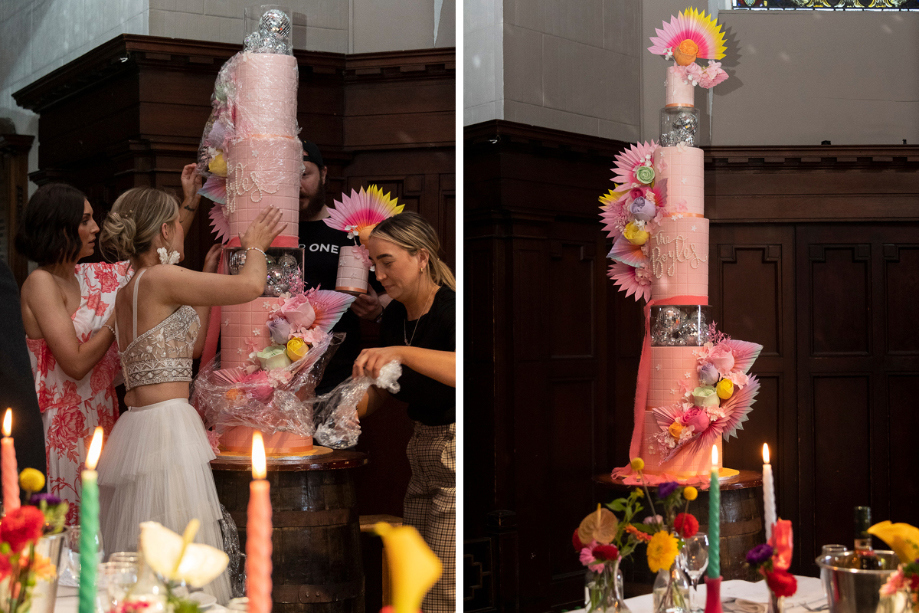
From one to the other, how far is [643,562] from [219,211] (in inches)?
28.2

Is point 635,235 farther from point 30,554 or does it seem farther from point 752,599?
point 30,554

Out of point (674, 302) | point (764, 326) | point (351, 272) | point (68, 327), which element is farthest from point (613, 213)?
point (68, 327)

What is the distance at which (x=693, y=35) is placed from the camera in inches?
45.8

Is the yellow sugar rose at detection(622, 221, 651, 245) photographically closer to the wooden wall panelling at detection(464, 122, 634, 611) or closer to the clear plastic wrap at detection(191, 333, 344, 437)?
the wooden wall panelling at detection(464, 122, 634, 611)

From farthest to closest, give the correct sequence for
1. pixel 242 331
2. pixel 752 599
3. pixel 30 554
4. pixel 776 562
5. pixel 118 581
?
1. pixel 752 599
2. pixel 242 331
3. pixel 776 562
4. pixel 118 581
5. pixel 30 554

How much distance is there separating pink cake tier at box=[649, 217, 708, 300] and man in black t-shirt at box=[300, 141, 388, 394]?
415 mm

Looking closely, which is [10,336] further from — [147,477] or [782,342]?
[782,342]

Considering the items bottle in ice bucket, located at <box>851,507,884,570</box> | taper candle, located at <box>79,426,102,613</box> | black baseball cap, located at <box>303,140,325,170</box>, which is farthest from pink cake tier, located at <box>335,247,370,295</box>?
bottle in ice bucket, located at <box>851,507,884,570</box>

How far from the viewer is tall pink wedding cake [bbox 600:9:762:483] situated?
1125 millimetres

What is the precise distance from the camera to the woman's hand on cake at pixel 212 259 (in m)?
0.95

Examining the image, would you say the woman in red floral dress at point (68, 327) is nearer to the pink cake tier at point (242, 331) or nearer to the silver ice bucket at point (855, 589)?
the pink cake tier at point (242, 331)

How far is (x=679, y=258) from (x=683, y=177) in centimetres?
12

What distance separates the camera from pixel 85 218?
88 cm

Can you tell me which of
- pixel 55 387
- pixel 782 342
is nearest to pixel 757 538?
pixel 782 342
